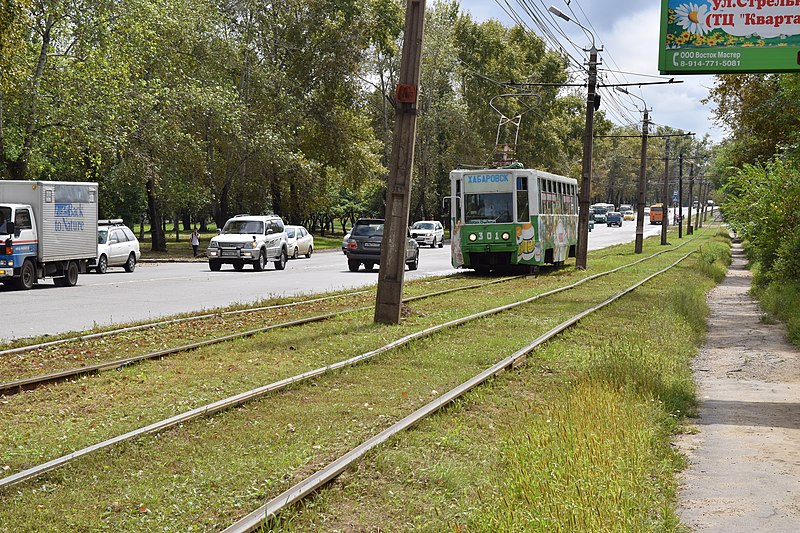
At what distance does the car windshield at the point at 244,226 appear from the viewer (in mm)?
35719

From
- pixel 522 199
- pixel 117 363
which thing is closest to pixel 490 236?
pixel 522 199

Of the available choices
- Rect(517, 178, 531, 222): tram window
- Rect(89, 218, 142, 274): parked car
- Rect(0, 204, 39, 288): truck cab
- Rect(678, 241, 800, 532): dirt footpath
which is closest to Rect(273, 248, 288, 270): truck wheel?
Rect(89, 218, 142, 274): parked car

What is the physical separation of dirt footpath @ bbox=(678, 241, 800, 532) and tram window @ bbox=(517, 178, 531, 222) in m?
13.9

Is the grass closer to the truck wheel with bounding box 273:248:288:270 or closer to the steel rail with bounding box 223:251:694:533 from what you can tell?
the steel rail with bounding box 223:251:694:533

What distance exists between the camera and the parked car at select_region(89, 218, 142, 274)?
33.9 metres

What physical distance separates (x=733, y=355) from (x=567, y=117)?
78.7 m

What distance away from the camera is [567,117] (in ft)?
301

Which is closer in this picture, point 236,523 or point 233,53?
point 236,523

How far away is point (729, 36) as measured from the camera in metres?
13.8

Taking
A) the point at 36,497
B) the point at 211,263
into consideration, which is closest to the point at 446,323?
the point at 36,497

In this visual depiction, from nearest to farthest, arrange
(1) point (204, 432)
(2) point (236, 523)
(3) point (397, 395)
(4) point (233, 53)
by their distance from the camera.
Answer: (2) point (236, 523)
(1) point (204, 432)
(3) point (397, 395)
(4) point (233, 53)

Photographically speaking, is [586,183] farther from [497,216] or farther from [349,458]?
[349,458]

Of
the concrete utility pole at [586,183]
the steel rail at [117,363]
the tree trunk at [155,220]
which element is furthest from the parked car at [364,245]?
the tree trunk at [155,220]

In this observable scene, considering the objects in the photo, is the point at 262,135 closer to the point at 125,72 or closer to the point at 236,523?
the point at 125,72
